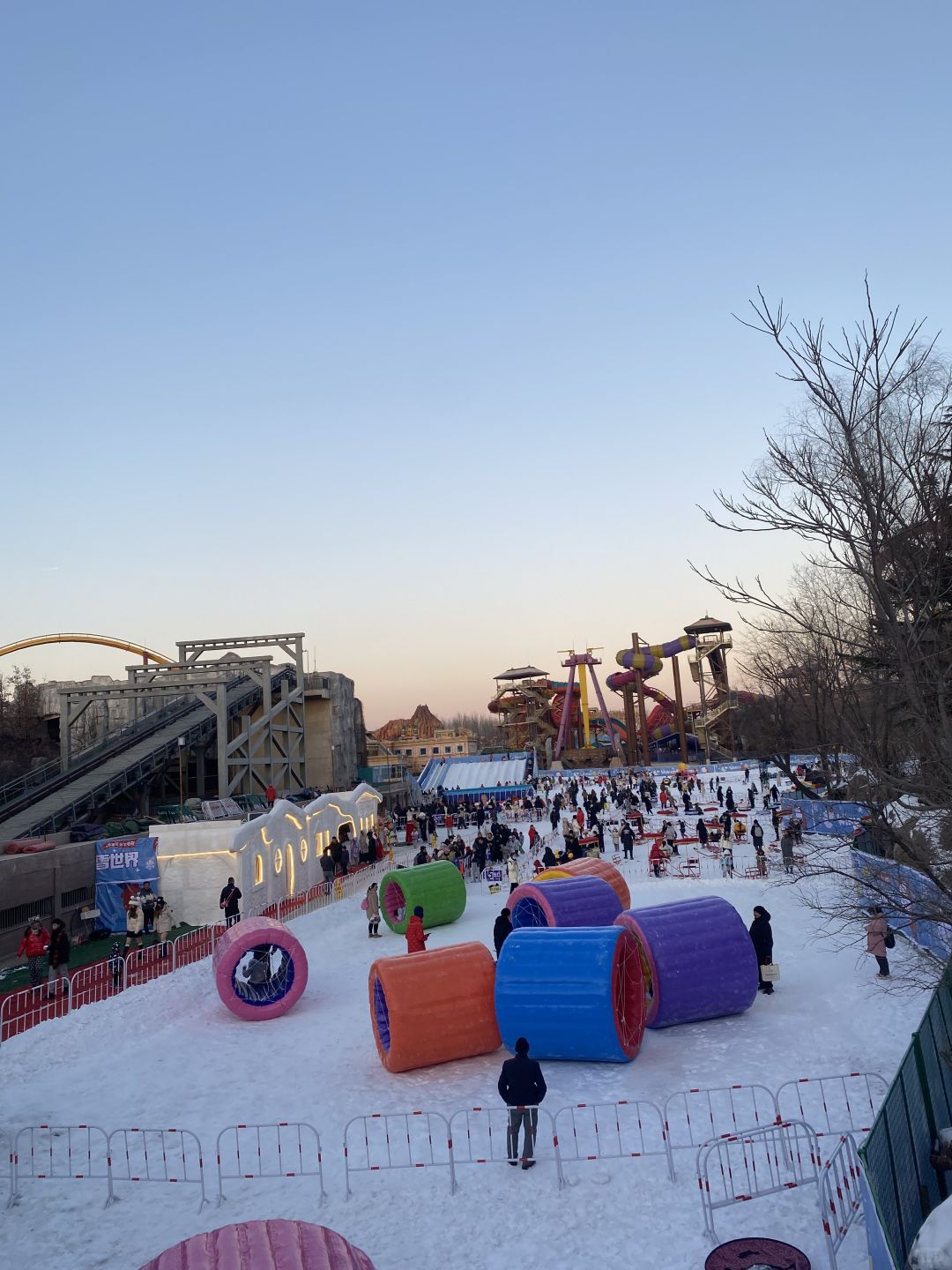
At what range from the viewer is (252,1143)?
8664mm

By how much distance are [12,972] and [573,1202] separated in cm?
1140

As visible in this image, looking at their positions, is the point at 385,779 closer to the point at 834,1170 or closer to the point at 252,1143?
the point at 252,1143

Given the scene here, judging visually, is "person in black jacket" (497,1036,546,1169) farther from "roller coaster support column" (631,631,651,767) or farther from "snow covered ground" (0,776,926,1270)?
"roller coaster support column" (631,631,651,767)

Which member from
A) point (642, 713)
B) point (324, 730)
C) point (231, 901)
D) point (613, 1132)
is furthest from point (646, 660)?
point (613, 1132)

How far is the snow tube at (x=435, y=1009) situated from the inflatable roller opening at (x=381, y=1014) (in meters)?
0.01

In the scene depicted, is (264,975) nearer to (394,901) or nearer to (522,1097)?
(394,901)

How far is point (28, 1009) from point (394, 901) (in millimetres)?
7790

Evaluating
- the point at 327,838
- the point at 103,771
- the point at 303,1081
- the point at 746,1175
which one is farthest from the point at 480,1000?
the point at 103,771

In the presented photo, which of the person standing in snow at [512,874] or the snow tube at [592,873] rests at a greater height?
the snow tube at [592,873]

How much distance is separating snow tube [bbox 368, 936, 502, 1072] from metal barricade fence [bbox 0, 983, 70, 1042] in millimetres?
4690

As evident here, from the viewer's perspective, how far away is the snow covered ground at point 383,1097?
6648 millimetres

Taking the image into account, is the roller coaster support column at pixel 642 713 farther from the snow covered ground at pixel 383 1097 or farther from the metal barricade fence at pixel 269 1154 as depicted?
the metal barricade fence at pixel 269 1154

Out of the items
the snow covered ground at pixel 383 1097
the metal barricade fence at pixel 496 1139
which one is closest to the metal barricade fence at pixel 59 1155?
the snow covered ground at pixel 383 1097

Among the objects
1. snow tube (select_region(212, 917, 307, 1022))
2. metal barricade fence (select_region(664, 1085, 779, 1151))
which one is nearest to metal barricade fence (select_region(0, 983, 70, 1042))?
snow tube (select_region(212, 917, 307, 1022))
